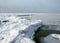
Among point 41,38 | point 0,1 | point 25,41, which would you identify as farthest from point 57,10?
point 25,41

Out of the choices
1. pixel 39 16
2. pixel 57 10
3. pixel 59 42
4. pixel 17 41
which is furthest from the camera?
pixel 57 10

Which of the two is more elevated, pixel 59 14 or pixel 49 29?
pixel 59 14

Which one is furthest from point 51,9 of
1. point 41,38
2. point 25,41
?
point 25,41

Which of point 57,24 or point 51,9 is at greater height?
point 51,9

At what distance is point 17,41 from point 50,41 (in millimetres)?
383

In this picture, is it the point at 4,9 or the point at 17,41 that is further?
the point at 4,9

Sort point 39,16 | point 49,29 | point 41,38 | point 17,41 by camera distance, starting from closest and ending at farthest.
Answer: point 17,41, point 41,38, point 49,29, point 39,16

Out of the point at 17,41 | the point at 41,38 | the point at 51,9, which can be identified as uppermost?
the point at 51,9

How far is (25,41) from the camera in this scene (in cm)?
98

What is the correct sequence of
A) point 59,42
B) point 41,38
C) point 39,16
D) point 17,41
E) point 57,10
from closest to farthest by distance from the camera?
1. point 17,41
2. point 59,42
3. point 41,38
4. point 39,16
5. point 57,10

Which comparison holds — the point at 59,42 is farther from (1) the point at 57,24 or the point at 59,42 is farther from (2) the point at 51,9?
(2) the point at 51,9

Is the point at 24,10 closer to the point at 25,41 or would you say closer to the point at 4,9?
the point at 4,9

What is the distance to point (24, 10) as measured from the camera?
6.25 feet

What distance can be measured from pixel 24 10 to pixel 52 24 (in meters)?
0.55
